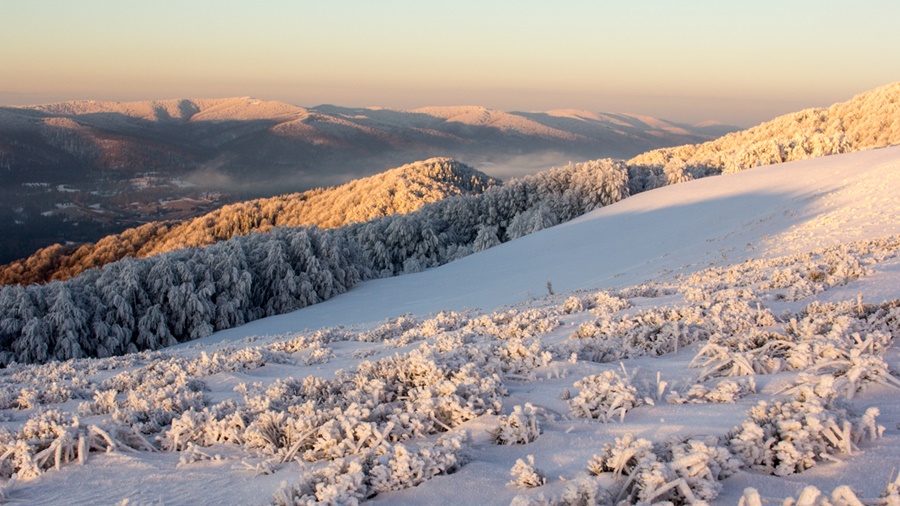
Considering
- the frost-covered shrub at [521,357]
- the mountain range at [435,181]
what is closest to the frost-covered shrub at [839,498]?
the frost-covered shrub at [521,357]

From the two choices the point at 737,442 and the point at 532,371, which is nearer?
the point at 737,442

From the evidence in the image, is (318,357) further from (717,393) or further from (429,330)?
(717,393)

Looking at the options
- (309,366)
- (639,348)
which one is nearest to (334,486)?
(639,348)

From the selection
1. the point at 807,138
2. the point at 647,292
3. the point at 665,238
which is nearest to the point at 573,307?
the point at 647,292

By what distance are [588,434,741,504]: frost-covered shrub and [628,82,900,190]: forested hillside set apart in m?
32.6

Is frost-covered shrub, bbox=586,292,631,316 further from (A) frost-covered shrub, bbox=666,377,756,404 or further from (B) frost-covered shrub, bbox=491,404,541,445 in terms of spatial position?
(B) frost-covered shrub, bbox=491,404,541,445

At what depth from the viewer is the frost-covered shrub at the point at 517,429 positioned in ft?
10.8

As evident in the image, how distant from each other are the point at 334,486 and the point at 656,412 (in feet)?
6.46

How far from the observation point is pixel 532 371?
4.80 m

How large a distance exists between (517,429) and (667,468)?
1.10 m

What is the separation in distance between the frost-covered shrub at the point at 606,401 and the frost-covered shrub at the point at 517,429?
13.3 inches

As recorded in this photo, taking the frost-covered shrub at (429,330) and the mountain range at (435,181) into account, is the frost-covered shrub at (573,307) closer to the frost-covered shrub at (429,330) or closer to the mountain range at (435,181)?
the frost-covered shrub at (429,330)

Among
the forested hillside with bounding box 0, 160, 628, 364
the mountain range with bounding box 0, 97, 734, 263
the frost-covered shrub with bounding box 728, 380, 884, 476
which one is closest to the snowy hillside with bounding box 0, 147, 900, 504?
the frost-covered shrub with bounding box 728, 380, 884, 476

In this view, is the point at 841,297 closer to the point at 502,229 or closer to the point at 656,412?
the point at 656,412
